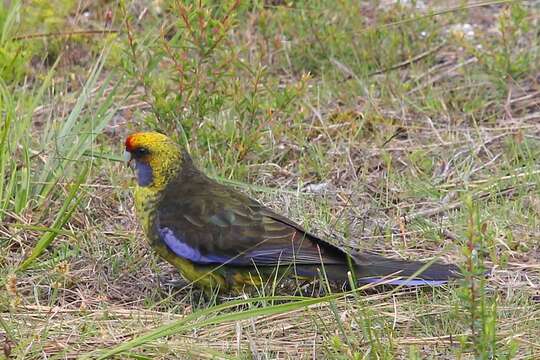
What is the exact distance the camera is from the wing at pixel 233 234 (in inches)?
164

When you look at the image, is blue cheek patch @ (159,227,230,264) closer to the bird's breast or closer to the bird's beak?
the bird's breast

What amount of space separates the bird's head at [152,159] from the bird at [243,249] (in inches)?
5.0

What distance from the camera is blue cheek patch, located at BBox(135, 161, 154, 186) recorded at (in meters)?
4.62

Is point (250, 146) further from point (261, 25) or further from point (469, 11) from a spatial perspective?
point (469, 11)

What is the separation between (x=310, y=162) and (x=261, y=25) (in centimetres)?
120

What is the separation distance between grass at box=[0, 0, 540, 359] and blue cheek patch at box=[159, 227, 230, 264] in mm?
193

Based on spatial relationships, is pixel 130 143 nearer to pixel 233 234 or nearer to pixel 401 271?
pixel 233 234

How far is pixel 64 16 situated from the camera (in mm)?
6555

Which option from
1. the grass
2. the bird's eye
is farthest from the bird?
the bird's eye

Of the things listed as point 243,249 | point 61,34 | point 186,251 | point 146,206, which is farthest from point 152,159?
point 61,34

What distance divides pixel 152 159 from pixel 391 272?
119 cm

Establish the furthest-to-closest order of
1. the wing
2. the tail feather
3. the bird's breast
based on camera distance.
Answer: the bird's breast < the wing < the tail feather

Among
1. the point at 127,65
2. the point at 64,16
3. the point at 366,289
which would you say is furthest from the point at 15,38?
the point at 366,289

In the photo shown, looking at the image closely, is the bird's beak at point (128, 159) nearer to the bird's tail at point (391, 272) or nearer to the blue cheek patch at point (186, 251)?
the blue cheek patch at point (186, 251)
